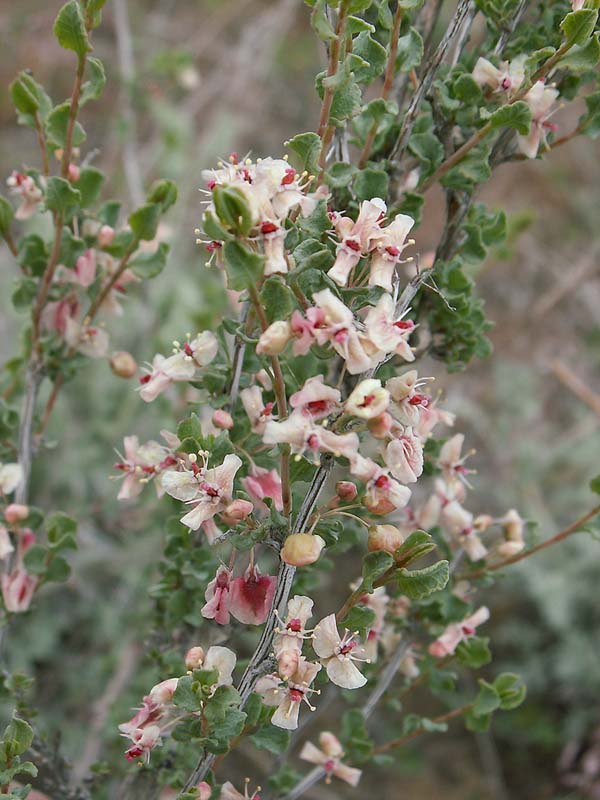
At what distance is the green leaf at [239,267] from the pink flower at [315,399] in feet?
0.25

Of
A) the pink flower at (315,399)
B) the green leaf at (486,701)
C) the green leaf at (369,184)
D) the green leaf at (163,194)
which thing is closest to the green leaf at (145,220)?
the green leaf at (163,194)

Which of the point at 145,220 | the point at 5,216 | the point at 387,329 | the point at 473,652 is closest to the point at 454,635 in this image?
the point at 473,652

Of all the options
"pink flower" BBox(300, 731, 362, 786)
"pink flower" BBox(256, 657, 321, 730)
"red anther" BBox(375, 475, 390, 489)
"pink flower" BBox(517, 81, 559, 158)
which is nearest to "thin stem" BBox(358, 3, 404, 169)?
"pink flower" BBox(517, 81, 559, 158)

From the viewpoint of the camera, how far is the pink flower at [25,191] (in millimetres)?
790

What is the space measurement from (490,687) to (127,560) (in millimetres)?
974

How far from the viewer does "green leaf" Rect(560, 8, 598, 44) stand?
59 cm

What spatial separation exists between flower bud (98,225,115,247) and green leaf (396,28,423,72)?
0.32m

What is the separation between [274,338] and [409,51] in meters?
0.33

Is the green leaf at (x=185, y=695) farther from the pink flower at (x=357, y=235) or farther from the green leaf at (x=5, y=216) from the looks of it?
the green leaf at (x=5, y=216)

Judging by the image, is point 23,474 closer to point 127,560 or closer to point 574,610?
point 127,560

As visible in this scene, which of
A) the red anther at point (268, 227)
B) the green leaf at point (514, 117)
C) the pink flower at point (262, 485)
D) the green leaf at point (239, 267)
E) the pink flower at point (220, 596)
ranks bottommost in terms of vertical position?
the pink flower at point (220, 596)

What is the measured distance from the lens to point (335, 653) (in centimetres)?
57

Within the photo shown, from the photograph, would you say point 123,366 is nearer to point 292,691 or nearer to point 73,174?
point 73,174

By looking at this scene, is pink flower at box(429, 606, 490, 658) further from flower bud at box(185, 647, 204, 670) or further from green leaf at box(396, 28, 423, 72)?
green leaf at box(396, 28, 423, 72)
